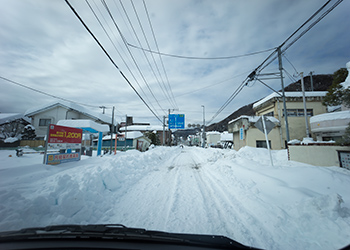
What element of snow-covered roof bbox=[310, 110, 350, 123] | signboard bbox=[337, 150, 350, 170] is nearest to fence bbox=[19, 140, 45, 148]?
signboard bbox=[337, 150, 350, 170]

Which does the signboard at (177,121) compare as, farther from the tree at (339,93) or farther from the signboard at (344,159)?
the signboard at (344,159)

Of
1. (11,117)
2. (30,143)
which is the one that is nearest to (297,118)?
(30,143)

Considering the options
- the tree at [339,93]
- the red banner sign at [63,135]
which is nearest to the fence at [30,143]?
the red banner sign at [63,135]

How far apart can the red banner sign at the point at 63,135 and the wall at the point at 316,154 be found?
13527 mm

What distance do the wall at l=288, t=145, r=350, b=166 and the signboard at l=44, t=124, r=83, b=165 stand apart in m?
13.4

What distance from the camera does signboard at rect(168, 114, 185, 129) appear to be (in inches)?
1025

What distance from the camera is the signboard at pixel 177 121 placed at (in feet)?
85.4

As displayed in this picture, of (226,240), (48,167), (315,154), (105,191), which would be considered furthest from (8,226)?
(315,154)

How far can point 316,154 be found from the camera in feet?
25.7

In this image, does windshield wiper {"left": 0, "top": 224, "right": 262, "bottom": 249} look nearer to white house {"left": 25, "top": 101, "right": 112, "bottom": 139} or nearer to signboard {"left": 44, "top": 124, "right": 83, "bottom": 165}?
signboard {"left": 44, "top": 124, "right": 83, "bottom": 165}

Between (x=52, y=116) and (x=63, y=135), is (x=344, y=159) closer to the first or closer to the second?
(x=63, y=135)

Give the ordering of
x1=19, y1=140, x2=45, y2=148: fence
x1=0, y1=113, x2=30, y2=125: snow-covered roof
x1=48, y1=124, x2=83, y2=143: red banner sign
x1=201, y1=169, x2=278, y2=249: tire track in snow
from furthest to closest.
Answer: x1=0, y1=113, x2=30, y2=125: snow-covered roof, x1=19, y1=140, x2=45, y2=148: fence, x1=48, y1=124, x2=83, y2=143: red banner sign, x1=201, y1=169, x2=278, y2=249: tire track in snow

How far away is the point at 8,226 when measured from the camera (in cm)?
236

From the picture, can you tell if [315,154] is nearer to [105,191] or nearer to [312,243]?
[312,243]
